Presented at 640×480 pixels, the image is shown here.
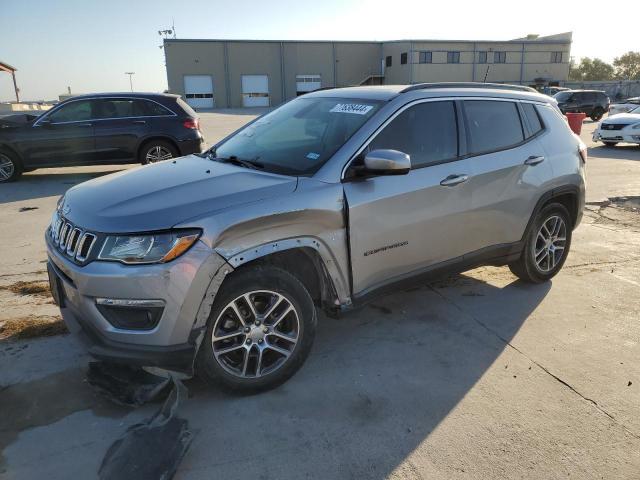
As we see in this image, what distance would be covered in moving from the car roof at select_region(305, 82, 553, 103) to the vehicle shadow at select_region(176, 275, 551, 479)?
180 centimetres

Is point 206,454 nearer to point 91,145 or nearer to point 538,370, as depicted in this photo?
point 538,370

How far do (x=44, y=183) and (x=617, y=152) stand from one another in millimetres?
15299

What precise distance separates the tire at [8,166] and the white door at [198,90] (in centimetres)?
4388

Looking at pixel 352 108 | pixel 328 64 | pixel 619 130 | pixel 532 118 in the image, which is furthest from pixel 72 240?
pixel 328 64

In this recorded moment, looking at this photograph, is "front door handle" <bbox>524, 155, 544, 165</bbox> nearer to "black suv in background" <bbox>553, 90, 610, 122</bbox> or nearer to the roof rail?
the roof rail

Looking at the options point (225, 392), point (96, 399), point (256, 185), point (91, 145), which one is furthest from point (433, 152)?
point (91, 145)

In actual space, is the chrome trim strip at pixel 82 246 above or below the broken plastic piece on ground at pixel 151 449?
above

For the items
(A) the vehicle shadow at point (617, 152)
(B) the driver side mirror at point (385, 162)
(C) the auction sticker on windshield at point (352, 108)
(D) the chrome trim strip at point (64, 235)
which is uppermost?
(C) the auction sticker on windshield at point (352, 108)

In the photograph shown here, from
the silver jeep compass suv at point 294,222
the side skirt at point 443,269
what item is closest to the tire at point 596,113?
the silver jeep compass suv at point 294,222

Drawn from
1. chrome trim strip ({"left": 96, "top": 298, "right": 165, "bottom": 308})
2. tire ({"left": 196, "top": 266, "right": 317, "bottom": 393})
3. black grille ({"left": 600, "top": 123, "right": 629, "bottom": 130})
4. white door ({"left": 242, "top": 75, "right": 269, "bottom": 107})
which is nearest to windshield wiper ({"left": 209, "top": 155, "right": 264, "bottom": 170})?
tire ({"left": 196, "top": 266, "right": 317, "bottom": 393})

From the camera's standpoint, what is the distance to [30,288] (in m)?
4.64

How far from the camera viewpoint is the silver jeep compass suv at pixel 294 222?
265cm

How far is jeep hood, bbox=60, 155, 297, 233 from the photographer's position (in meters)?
2.70

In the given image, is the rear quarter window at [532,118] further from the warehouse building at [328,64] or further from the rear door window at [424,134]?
the warehouse building at [328,64]
